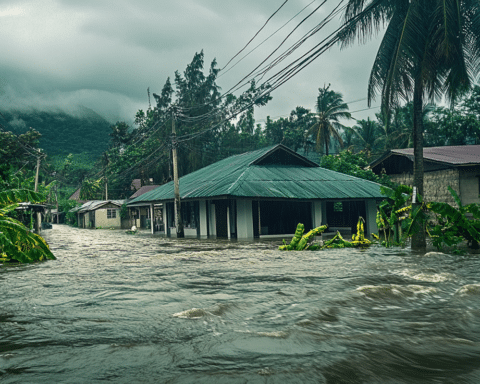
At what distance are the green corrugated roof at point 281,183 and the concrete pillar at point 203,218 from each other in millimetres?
1023

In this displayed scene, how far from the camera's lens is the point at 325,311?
5570mm

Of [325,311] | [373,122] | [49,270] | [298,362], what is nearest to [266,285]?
[325,311]

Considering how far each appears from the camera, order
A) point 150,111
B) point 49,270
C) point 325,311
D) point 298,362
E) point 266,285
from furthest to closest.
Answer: point 150,111, point 49,270, point 266,285, point 325,311, point 298,362

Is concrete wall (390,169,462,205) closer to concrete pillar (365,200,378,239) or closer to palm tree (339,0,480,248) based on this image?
concrete pillar (365,200,378,239)

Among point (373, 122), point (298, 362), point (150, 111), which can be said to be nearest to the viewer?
point (298, 362)

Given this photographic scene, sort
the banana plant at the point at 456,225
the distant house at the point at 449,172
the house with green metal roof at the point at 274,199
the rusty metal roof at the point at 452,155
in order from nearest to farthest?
the banana plant at the point at 456,225
the house with green metal roof at the point at 274,199
the rusty metal roof at the point at 452,155
the distant house at the point at 449,172

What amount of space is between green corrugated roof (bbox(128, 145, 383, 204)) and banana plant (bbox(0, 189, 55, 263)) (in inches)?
353

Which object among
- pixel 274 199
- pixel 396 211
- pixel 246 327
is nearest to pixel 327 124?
pixel 274 199

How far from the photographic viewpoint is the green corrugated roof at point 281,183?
67.9 feet

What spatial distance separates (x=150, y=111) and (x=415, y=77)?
49.5m

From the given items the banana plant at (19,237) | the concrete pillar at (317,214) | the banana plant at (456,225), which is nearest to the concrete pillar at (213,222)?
the concrete pillar at (317,214)

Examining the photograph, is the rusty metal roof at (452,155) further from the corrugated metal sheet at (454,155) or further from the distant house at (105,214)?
the distant house at (105,214)

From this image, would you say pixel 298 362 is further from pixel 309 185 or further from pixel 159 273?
pixel 309 185

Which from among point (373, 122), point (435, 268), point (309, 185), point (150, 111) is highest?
point (150, 111)
